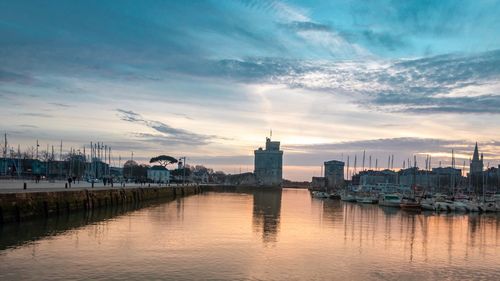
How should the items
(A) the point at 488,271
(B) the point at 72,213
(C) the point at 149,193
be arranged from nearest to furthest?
(A) the point at 488,271 < (B) the point at 72,213 < (C) the point at 149,193

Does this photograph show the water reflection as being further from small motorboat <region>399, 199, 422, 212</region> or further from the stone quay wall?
small motorboat <region>399, 199, 422, 212</region>

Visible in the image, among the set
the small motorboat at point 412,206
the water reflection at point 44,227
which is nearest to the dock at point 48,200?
the water reflection at point 44,227

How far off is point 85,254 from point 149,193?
219ft

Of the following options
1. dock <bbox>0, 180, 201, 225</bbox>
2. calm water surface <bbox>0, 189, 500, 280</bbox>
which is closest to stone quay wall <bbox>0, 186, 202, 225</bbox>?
dock <bbox>0, 180, 201, 225</bbox>

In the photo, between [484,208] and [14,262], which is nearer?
[14,262]

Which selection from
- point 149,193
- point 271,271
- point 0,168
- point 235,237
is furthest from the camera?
point 0,168

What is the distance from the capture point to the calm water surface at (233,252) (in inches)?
1014

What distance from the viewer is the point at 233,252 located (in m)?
32.2

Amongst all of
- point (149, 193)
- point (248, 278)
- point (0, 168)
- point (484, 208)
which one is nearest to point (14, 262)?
point (248, 278)

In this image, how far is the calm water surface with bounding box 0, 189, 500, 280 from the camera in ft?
84.5

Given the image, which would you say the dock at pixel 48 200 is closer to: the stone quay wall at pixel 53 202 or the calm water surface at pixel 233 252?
the stone quay wall at pixel 53 202

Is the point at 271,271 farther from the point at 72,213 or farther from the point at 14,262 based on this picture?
the point at 72,213

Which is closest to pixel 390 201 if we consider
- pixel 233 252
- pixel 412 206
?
pixel 412 206

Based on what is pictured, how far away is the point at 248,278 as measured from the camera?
24.7m
